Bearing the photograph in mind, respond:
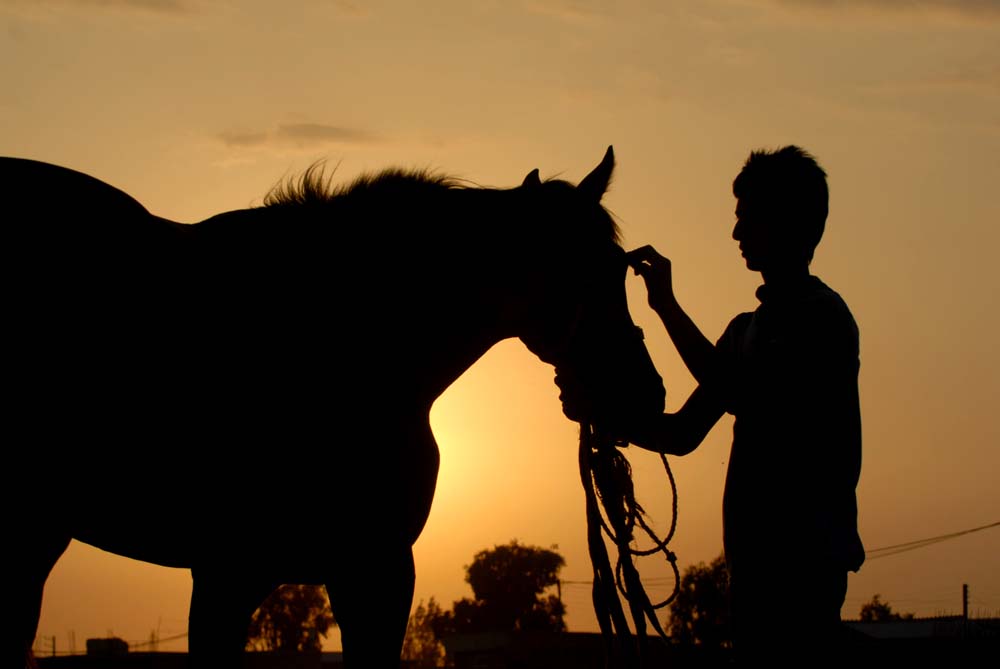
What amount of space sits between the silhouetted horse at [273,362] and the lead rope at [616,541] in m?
0.16

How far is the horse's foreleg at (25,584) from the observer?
432 centimetres

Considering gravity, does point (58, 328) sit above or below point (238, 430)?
above

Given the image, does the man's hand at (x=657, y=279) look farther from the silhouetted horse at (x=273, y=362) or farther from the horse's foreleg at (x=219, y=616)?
the horse's foreleg at (x=219, y=616)

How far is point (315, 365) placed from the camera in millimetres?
5199

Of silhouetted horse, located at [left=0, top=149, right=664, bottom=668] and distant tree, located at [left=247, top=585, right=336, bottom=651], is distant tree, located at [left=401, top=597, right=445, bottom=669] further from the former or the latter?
silhouetted horse, located at [left=0, top=149, right=664, bottom=668]

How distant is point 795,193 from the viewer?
4449 mm

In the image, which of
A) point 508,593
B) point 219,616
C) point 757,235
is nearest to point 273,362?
point 219,616

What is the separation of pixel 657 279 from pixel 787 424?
0.88 metres

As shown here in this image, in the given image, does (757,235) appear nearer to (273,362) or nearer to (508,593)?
A: (273,362)

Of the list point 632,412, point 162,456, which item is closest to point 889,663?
point 632,412

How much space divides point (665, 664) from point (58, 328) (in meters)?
30.7

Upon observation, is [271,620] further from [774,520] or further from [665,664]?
[774,520]

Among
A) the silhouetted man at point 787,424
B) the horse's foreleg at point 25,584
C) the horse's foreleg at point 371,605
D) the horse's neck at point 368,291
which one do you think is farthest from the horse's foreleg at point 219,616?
the silhouetted man at point 787,424

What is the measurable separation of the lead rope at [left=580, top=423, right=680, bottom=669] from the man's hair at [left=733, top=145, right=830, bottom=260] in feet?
4.09
